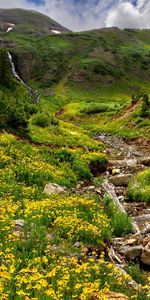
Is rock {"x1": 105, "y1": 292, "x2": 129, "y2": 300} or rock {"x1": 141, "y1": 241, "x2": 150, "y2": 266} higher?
rock {"x1": 105, "y1": 292, "x2": 129, "y2": 300}

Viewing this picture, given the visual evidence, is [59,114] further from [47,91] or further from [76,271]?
[76,271]

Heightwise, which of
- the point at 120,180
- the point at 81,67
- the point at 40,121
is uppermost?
the point at 120,180

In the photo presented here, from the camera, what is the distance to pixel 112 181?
21703 millimetres

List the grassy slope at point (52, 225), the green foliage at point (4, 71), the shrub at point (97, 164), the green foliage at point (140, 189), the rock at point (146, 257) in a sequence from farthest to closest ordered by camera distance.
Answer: the green foliage at point (4, 71)
the shrub at point (97, 164)
the green foliage at point (140, 189)
the rock at point (146, 257)
the grassy slope at point (52, 225)

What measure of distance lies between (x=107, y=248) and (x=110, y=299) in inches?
168

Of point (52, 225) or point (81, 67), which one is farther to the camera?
point (81, 67)

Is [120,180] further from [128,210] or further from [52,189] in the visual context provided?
[52,189]

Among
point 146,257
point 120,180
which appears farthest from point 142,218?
point 120,180

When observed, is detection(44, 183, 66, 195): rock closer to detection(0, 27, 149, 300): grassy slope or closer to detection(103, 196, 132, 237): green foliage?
detection(0, 27, 149, 300): grassy slope

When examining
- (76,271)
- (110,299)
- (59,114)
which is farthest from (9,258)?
(59,114)

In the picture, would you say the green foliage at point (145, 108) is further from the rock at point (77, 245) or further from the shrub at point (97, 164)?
the rock at point (77, 245)

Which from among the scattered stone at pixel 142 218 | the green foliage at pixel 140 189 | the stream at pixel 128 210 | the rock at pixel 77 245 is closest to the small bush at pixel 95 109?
the stream at pixel 128 210

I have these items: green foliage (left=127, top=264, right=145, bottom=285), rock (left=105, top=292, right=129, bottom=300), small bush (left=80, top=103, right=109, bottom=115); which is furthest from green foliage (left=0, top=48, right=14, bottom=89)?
rock (left=105, top=292, right=129, bottom=300)

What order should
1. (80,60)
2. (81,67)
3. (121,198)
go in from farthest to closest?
(80,60) → (81,67) → (121,198)
